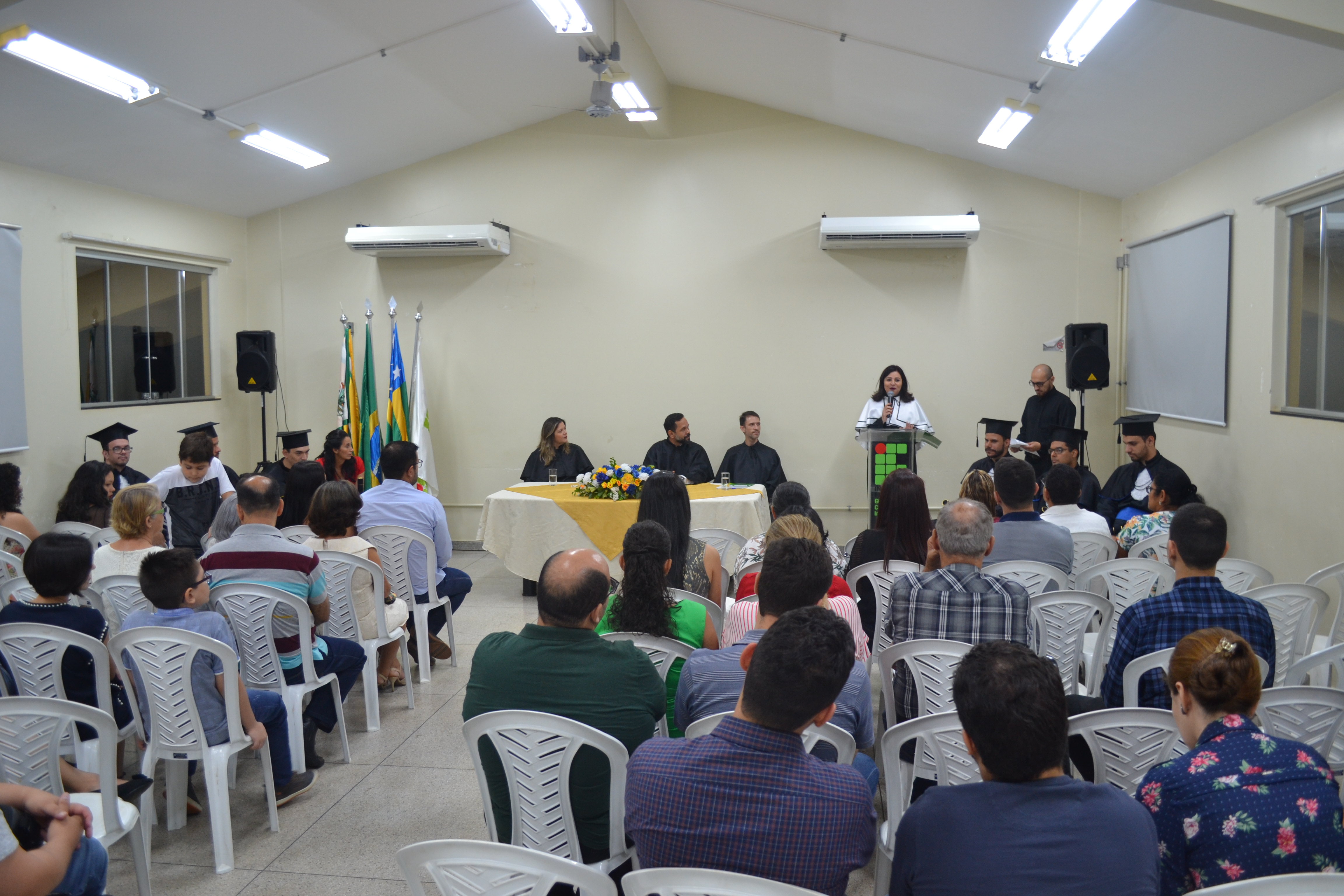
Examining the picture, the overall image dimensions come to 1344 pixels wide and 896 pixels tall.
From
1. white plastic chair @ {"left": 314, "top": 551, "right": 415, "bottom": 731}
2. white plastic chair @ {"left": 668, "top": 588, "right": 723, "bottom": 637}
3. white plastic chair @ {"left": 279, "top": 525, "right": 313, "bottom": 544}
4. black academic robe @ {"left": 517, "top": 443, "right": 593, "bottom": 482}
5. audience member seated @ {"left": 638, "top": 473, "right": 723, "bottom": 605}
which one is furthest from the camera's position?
black academic robe @ {"left": 517, "top": 443, "right": 593, "bottom": 482}

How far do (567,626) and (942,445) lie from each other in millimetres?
6322

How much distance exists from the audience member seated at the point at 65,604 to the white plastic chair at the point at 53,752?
0.50m

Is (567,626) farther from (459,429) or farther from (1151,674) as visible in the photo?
(459,429)

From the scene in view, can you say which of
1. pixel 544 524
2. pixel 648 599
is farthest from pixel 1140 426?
pixel 648 599

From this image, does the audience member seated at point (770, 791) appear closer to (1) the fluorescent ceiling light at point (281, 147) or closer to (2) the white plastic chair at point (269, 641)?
(2) the white plastic chair at point (269, 641)

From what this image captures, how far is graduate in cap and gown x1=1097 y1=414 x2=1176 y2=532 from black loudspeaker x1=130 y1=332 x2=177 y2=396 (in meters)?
7.28

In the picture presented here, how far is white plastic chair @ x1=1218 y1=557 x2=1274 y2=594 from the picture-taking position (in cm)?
356

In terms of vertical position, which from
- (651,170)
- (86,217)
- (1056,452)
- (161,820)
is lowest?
(161,820)

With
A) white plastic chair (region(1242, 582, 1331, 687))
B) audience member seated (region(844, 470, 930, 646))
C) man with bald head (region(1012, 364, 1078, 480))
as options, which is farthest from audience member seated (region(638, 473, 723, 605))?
man with bald head (region(1012, 364, 1078, 480))

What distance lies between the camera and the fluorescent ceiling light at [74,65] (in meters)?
4.65

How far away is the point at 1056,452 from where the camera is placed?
→ 590 cm

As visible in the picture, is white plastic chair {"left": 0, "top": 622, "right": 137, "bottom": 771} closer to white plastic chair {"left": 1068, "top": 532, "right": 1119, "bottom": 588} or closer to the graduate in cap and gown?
white plastic chair {"left": 1068, "top": 532, "right": 1119, "bottom": 588}

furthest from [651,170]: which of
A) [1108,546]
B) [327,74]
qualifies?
Result: [1108,546]

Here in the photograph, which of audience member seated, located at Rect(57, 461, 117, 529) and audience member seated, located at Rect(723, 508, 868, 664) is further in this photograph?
audience member seated, located at Rect(57, 461, 117, 529)
